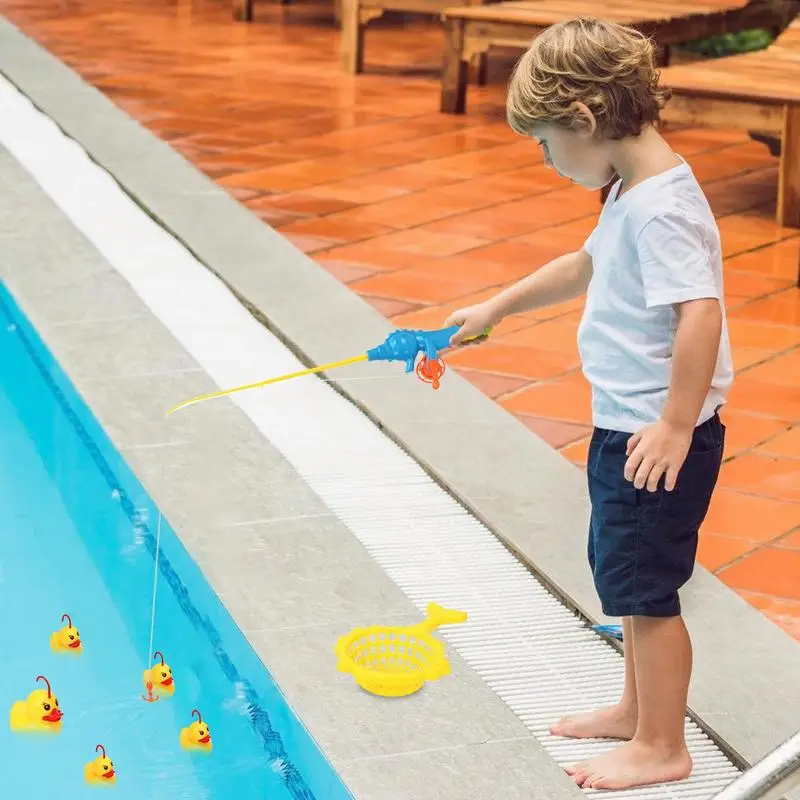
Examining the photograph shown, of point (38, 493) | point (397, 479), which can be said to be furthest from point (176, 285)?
point (397, 479)

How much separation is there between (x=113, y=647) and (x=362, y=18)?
5.29m

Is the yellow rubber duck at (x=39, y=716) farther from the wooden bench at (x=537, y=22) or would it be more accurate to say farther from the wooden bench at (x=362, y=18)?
the wooden bench at (x=362, y=18)

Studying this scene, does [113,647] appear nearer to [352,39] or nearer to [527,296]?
[527,296]

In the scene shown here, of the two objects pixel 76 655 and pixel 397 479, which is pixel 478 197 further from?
pixel 76 655

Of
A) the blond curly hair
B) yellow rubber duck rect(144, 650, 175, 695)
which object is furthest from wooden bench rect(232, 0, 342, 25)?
the blond curly hair

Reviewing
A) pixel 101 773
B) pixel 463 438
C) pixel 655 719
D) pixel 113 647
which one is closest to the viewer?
pixel 655 719

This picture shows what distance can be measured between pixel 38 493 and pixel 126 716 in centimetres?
89

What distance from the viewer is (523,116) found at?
1.86 meters

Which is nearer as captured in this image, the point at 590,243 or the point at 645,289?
the point at 645,289

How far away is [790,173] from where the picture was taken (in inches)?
199

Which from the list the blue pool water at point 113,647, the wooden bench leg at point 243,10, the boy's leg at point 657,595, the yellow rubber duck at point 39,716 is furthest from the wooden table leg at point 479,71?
the boy's leg at point 657,595

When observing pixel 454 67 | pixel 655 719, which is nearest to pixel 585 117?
pixel 655 719

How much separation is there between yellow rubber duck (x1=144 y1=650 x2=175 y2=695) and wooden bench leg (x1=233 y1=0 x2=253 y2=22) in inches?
274

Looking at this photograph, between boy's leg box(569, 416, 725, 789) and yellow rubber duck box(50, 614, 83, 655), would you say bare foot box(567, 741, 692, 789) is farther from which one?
yellow rubber duck box(50, 614, 83, 655)
